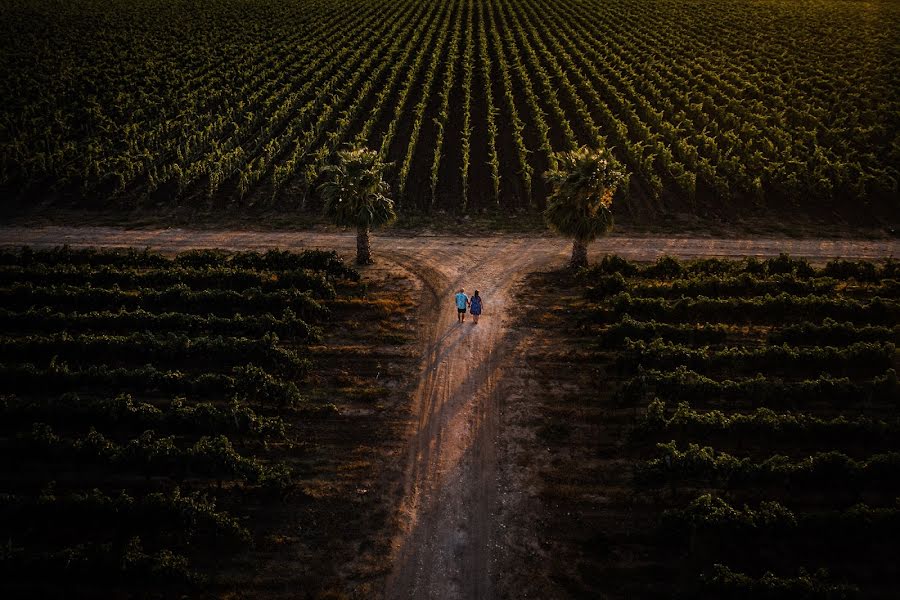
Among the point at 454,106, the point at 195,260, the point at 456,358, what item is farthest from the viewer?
the point at 454,106

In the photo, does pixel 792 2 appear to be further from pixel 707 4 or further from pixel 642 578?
pixel 642 578

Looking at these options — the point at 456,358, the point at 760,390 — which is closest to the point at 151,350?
the point at 456,358

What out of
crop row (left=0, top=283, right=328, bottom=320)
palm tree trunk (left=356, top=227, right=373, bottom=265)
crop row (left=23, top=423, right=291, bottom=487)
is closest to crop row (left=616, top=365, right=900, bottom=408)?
crop row (left=23, top=423, right=291, bottom=487)

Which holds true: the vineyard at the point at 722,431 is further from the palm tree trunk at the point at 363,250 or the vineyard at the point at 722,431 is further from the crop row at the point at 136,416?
the crop row at the point at 136,416

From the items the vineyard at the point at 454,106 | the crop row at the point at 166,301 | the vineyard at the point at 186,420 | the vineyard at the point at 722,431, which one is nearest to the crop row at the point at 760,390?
the vineyard at the point at 722,431

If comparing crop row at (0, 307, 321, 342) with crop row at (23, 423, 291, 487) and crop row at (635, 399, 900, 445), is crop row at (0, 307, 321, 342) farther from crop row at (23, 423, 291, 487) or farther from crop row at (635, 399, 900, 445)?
crop row at (635, 399, 900, 445)

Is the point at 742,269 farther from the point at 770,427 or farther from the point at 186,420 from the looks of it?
the point at 186,420
